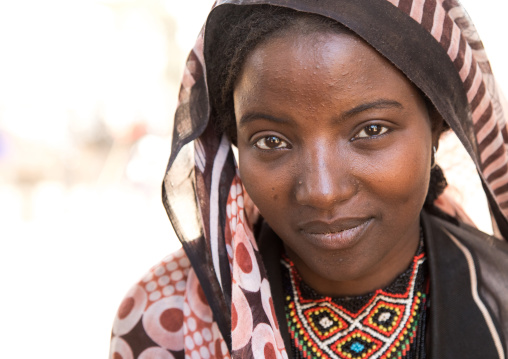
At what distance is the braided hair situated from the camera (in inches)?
49.3

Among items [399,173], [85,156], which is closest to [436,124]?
[399,173]

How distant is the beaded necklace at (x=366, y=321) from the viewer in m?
1.45

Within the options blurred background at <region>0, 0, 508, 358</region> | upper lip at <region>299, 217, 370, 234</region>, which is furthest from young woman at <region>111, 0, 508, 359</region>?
blurred background at <region>0, 0, 508, 358</region>

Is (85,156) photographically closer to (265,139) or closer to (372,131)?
(265,139)

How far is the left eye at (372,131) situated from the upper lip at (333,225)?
0.65ft

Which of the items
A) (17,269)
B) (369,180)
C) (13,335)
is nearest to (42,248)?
(17,269)

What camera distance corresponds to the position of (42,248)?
21.3 feet

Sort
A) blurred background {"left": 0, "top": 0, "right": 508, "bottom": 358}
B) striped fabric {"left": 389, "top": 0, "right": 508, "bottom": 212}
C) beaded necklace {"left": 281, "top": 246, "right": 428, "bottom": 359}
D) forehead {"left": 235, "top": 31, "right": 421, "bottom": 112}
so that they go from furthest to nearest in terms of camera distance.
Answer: blurred background {"left": 0, "top": 0, "right": 508, "bottom": 358}, beaded necklace {"left": 281, "top": 246, "right": 428, "bottom": 359}, striped fabric {"left": 389, "top": 0, "right": 508, "bottom": 212}, forehead {"left": 235, "top": 31, "right": 421, "bottom": 112}

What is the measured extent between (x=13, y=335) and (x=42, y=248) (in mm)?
2423

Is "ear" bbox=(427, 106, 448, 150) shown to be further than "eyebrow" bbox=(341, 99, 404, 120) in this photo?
Yes

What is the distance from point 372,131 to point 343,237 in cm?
26

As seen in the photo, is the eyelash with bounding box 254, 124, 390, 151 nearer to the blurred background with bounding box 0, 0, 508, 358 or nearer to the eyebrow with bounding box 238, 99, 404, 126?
the eyebrow with bounding box 238, 99, 404, 126

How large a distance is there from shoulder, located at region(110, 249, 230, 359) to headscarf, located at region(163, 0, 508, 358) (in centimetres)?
8

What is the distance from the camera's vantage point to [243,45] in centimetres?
133
